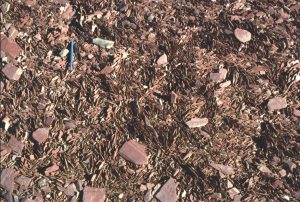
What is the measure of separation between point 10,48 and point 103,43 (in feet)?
2.79

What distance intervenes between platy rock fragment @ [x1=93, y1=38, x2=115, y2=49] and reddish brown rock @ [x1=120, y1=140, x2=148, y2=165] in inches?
39.8

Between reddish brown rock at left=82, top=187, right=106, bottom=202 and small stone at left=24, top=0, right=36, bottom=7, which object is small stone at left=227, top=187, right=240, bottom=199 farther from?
small stone at left=24, top=0, right=36, bottom=7

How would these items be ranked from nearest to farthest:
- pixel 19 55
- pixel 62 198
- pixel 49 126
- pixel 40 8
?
pixel 62 198, pixel 49 126, pixel 19 55, pixel 40 8

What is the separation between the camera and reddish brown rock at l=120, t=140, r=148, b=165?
3984 millimetres

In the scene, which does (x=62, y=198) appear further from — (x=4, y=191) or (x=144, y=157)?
(x=144, y=157)

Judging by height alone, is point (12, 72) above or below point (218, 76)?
above

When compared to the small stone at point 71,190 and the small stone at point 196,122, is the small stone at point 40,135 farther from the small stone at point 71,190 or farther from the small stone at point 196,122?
the small stone at point 196,122

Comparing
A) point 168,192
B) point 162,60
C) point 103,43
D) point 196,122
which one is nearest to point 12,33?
point 103,43

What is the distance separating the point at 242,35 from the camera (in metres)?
4.71

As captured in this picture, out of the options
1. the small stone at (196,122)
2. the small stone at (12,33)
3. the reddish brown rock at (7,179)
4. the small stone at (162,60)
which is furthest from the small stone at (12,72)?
the small stone at (196,122)

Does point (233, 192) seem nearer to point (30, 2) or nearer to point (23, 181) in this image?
point (23, 181)

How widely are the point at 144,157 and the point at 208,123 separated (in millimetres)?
638

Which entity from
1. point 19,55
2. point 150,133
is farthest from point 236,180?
point 19,55

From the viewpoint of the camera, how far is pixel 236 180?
396cm
